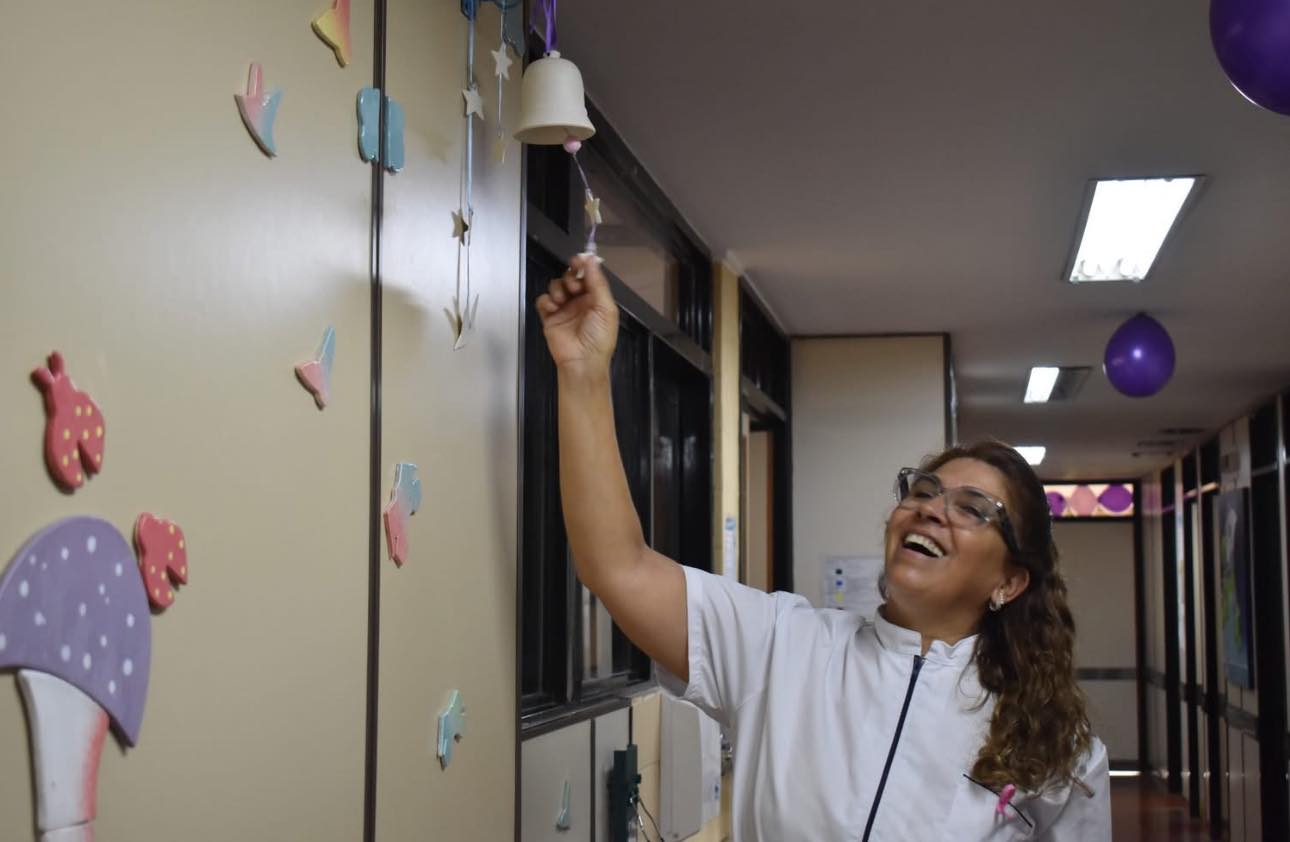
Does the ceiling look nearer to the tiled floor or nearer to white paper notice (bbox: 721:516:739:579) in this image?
white paper notice (bbox: 721:516:739:579)

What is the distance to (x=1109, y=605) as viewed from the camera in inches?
626

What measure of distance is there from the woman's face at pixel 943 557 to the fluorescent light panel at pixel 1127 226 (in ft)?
7.90

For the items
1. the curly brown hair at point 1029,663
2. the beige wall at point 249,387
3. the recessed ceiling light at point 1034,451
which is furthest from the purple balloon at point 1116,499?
the beige wall at point 249,387

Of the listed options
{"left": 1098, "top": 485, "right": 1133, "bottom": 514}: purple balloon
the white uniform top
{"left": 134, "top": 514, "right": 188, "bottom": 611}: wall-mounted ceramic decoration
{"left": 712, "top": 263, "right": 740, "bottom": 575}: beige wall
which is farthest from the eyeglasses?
{"left": 1098, "top": 485, "right": 1133, "bottom": 514}: purple balloon

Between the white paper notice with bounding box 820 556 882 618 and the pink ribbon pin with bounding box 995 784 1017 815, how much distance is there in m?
5.09

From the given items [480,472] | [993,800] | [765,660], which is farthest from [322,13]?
[993,800]

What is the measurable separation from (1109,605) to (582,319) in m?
15.1

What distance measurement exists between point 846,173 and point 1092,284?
Answer: 78.0 inches

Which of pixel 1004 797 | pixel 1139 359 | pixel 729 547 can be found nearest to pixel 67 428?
pixel 1004 797

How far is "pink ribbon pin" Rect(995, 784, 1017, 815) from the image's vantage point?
1895 mm

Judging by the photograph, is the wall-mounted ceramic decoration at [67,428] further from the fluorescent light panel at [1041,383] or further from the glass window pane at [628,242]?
the fluorescent light panel at [1041,383]

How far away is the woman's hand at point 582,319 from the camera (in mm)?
1907

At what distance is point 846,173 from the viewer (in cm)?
410

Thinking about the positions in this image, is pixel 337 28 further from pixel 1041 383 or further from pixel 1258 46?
pixel 1041 383
